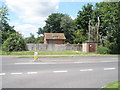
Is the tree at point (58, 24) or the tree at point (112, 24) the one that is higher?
the tree at point (58, 24)

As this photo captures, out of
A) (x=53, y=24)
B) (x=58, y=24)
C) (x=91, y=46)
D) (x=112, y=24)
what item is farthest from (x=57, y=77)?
(x=53, y=24)

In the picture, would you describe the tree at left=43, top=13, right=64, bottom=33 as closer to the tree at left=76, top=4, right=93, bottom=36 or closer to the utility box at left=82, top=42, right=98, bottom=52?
the tree at left=76, top=4, right=93, bottom=36

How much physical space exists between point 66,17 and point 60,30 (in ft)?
23.2

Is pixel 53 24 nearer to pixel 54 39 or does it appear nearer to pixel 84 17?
pixel 54 39

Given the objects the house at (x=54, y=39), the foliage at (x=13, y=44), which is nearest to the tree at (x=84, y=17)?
the house at (x=54, y=39)

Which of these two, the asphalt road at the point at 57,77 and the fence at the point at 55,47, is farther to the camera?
the fence at the point at 55,47

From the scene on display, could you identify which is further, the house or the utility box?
the house

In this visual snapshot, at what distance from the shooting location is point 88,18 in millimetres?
44125

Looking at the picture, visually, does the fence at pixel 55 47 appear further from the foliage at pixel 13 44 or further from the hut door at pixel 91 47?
the hut door at pixel 91 47

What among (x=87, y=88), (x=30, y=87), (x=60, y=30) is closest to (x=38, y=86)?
(x=30, y=87)

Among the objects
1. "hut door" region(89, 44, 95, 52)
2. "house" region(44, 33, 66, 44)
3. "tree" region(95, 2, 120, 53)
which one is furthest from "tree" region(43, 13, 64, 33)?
"tree" region(95, 2, 120, 53)

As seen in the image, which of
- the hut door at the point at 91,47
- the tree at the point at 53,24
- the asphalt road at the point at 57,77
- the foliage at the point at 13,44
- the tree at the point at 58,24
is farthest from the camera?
the tree at the point at 53,24

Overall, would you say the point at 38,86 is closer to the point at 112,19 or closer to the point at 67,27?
the point at 112,19

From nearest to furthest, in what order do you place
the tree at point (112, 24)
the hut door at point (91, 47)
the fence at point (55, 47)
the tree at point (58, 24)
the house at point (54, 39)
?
the tree at point (112, 24) → the hut door at point (91, 47) → the fence at point (55, 47) → the house at point (54, 39) → the tree at point (58, 24)
